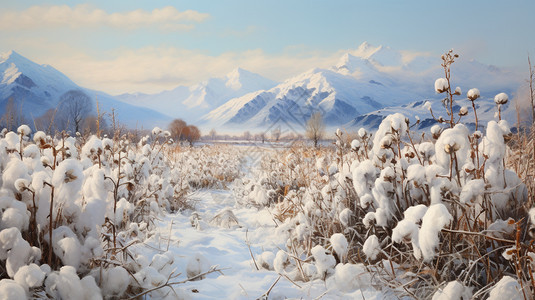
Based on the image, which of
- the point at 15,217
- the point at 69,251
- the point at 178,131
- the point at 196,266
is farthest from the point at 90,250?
the point at 178,131

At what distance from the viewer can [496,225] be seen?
1.50 meters

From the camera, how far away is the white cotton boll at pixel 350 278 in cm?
176

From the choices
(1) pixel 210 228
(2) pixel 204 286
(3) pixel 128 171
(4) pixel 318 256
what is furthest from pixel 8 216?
(1) pixel 210 228

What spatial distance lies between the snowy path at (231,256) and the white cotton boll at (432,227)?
49cm

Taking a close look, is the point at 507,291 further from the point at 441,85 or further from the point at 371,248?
the point at 441,85

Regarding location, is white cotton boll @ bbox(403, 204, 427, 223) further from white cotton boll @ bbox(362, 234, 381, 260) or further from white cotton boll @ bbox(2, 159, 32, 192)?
white cotton boll @ bbox(2, 159, 32, 192)

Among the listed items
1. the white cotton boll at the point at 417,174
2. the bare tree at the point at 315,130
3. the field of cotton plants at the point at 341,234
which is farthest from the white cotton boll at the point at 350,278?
the bare tree at the point at 315,130

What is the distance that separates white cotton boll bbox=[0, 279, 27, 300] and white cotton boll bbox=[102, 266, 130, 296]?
33 cm

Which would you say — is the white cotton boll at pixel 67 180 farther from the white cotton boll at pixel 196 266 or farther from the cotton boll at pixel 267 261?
the cotton boll at pixel 267 261

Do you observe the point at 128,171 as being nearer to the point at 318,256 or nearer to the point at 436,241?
the point at 318,256

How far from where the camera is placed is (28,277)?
46.0 inches

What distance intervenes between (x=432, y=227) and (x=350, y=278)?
0.67 meters

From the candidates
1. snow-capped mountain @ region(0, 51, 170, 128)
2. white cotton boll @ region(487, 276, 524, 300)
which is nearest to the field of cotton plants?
white cotton boll @ region(487, 276, 524, 300)

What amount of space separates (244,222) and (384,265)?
254 centimetres
